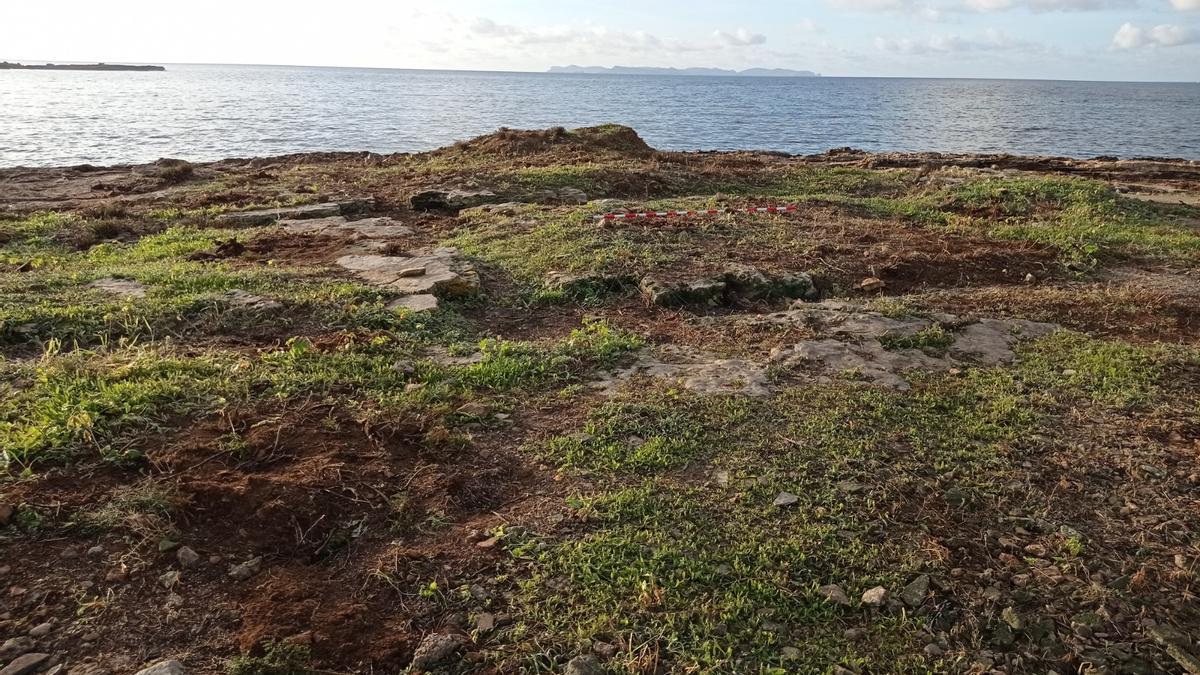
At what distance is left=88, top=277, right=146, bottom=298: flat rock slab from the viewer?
7009 millimetres

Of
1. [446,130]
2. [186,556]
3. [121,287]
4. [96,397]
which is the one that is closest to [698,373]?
[186,556]

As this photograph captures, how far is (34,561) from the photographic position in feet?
10.7

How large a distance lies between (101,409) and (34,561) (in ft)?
4.51

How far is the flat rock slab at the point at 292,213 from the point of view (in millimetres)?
11609

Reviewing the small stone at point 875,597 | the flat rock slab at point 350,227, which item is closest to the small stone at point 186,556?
the small stone at point 875,597

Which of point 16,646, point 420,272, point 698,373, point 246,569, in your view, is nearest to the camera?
point 16,646

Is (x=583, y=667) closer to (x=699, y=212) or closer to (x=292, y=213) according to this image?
(x=699, y=212)

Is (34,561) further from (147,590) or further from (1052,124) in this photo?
(1052,124)

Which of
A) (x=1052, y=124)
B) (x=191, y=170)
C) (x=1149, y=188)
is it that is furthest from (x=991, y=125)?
(x=191, y=170)

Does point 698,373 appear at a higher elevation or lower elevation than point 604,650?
higher

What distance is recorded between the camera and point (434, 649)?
9.40 ft

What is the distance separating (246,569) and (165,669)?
626 millimetres

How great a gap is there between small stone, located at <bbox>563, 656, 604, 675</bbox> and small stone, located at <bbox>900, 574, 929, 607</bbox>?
1.42m

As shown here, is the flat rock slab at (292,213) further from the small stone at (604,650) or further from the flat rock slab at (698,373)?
the small stone at (604,650)
